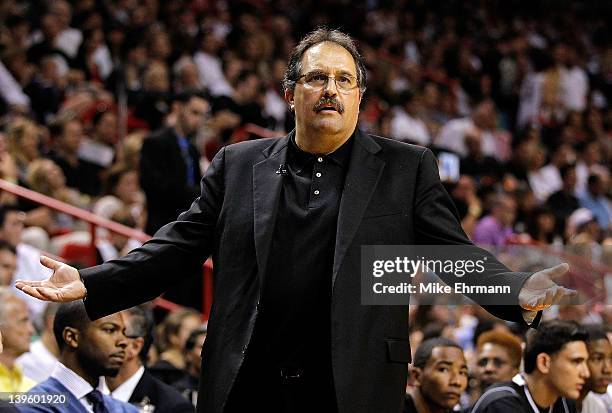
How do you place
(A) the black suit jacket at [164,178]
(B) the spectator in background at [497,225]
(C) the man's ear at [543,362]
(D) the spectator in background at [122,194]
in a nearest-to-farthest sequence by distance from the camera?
(C) the man's ear at [543,362], (A) the black suit jacket at [164,178], (D) the spectator in background at [122,194], (B) the spectator in background at [497,225]

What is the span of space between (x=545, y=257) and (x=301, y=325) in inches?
226

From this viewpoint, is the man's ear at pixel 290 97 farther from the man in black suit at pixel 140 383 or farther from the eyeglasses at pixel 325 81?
the man in black suit at pixel 140 383

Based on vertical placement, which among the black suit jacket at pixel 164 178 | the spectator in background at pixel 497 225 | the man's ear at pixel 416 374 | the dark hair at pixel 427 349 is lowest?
the man's ear at pixel 416 374

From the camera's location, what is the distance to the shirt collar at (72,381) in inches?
160

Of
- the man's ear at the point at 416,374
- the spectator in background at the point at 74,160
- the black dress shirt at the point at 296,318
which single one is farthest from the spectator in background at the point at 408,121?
the black dress shirt at the point at 296,318

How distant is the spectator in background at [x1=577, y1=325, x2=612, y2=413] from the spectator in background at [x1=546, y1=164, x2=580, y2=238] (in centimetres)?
538

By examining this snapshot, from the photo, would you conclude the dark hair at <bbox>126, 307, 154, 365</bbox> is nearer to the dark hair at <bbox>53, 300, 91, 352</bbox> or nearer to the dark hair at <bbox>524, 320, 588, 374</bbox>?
the dark hair at <bbox>53, 300, 91, 352</bbox>

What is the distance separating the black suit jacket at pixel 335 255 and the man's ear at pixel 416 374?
2250 millimetres

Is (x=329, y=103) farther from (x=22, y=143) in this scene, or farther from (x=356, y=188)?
(x=22, y=143)

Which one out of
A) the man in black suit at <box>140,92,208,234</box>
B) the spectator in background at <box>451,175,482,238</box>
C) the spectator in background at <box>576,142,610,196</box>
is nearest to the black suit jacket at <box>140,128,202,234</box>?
the man in black suit at <box>140,92,208,234</box>

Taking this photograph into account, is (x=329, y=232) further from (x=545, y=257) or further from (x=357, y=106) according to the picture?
(x=545, y=257)

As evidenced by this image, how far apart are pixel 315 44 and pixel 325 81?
0.13m

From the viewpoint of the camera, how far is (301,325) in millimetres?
2703

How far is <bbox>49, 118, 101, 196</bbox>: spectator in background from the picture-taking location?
817 centimetres
